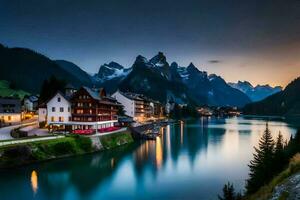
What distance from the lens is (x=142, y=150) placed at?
86312mm

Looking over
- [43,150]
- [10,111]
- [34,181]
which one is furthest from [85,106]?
[34,181]

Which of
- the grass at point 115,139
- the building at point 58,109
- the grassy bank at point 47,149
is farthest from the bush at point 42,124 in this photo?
the grassy bank at point 47,149

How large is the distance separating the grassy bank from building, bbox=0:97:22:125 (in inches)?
1711

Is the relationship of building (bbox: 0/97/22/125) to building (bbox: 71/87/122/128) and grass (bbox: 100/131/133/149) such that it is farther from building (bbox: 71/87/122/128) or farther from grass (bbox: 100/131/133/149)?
grass (bbox: 100/131/133/149)

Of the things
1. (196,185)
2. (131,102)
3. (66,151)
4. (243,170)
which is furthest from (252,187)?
(131,102)

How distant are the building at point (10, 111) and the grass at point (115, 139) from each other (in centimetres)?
4074

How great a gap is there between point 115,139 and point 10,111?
45.0 metres

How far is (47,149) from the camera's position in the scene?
213ft

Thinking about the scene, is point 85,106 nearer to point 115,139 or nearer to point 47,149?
point 115,139

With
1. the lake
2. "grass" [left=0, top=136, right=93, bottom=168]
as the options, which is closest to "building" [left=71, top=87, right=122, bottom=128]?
"grass" [left=0, top=136, right=93, bottom=168]

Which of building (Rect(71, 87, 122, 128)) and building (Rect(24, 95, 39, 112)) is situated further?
building (Rect(24, 95, 39, 112))

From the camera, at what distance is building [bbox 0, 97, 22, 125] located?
107250mm

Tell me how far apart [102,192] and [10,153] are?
2151 cm

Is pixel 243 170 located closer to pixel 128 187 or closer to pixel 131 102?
pixel 128 187
